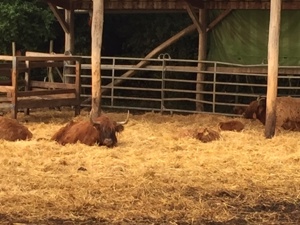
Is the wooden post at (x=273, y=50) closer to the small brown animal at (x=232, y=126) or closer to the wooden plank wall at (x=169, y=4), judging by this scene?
the small brown animal at (x=232, y=126)

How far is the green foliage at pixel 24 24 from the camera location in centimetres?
1894

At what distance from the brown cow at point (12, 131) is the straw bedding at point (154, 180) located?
7.6 inches

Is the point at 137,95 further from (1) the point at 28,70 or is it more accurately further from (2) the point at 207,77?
(1) the point at 28,70

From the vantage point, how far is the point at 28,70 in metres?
14.6

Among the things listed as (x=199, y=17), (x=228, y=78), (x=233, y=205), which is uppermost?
(x=199, y=17)

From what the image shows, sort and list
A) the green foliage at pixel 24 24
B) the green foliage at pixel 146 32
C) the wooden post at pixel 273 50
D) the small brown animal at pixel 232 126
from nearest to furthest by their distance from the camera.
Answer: the wooden post at pixel 273 50, the small brown animal at pixel 232 126, the green foliage at pixel 24 24, the green foliage at pixel 146 32

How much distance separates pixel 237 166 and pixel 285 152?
4.99 ft

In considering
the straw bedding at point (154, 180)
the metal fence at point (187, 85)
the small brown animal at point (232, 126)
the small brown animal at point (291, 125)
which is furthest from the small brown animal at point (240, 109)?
the straw bedding at point (154, 180)

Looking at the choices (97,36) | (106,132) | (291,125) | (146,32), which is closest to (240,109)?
(291,125)

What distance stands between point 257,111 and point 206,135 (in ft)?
9.68

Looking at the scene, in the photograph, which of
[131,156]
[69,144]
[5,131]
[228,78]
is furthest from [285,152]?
[228,78]

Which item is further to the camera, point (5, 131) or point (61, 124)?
point (61, 124)

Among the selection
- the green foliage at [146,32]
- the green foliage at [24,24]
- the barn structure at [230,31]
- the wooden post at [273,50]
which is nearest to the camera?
the wooden post at [273,50]

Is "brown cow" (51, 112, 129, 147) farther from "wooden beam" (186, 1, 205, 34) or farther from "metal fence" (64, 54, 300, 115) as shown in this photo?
"wooden beam" (186, 1, 205, 34)
